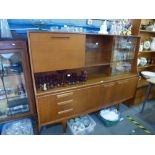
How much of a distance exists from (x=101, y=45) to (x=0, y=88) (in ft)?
5.57

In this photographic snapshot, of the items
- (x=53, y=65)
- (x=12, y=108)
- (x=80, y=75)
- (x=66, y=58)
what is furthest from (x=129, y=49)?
(x=12, y=108)

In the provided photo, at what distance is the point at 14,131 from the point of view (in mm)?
1648

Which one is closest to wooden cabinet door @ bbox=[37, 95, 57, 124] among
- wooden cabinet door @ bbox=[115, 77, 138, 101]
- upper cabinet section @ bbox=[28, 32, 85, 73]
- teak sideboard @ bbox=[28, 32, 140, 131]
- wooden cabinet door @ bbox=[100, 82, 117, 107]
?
teak sideboard @ bbox=[28, 32, 140, 131]

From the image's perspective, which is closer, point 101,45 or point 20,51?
point 20,51

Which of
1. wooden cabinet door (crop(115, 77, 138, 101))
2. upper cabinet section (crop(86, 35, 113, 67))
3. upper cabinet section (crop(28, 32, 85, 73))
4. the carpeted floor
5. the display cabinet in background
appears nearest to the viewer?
upper cabinet section (crop(28, 32, 85, 73))

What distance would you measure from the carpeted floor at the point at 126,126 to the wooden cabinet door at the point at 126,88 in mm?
329

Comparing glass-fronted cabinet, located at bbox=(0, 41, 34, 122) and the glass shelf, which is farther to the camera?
the glass shelf

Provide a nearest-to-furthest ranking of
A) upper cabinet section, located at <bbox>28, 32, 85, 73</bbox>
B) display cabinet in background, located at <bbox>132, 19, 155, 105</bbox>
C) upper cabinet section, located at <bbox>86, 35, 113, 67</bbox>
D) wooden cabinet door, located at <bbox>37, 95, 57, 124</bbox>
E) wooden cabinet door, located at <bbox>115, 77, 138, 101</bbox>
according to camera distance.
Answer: upper cabinet section, located at <bbox>28, 32, 85, 73</bbox> → wooden cabinet door, located at <bbox>37, 95, 57, 124</bbox> → upper cabinet section, located at <bbox>86, 35, 113, 67</bbox> → wooden cabinet door, located at <bbox>115, 77, 138, 101</bbox> → display cabinet in background, located at <bbox>132, 19, 155, 105</bbox>

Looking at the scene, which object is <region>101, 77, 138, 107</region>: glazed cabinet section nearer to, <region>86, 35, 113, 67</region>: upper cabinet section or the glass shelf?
<region>86, 35, 113, 67</region>: upper cabinet section

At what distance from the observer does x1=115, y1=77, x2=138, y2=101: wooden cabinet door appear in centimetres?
212

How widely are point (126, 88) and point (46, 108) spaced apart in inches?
57.6

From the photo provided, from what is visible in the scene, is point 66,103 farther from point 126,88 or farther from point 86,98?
point 126,88

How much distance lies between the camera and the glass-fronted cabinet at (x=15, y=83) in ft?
4.69
